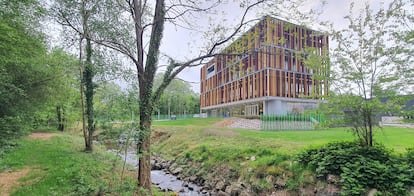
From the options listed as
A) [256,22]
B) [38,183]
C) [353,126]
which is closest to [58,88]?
[38,183]

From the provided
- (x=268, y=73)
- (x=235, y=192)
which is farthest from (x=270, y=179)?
(x=268, y=73)

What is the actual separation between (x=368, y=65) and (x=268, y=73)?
65.2 ft

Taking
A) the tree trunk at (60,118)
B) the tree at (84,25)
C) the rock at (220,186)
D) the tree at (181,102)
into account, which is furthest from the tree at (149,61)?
the tree at (181,102)

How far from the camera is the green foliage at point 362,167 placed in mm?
4223

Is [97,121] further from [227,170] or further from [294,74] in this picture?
[294,74]

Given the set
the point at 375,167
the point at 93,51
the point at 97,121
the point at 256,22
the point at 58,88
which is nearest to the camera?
the point at 375,167

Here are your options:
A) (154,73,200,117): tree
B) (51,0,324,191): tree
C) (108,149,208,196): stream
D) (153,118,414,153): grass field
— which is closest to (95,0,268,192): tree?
(51,0,324,191): tree

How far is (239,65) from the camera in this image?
7.35 m

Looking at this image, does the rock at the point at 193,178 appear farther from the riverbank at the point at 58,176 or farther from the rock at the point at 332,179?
the rock at the point at 332,179

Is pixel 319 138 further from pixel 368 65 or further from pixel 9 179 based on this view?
pixel 9 179

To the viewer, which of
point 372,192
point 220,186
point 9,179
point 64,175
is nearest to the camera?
point 372,192

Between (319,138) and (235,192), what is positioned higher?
(319,138)

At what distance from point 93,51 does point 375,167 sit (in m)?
11.4

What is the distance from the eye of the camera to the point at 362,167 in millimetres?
4625
